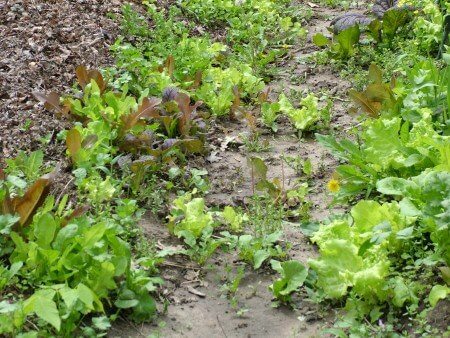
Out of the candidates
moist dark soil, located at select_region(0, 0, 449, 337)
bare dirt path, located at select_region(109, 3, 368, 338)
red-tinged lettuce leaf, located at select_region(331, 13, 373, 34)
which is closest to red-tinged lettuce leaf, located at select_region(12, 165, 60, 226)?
moist dark soil, located at select_region(0, 0, 449, 337)

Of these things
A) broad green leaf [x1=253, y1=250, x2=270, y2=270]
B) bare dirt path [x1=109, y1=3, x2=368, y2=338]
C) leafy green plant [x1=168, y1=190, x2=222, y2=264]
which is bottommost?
bare dirt path [x1=109, y1=3, x2=368, y2=338]

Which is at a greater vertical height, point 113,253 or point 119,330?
point 113,253

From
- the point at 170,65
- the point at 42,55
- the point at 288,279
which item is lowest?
the point at 288,279

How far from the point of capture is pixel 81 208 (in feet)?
11.6

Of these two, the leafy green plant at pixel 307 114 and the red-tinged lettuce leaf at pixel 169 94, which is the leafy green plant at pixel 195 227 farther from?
the leafy green plant at pixel 307 114

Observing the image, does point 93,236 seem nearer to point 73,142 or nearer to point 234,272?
point 234,272

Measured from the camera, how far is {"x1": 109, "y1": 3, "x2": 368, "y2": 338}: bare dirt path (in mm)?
3375

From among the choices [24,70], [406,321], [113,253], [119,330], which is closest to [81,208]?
[113,253]

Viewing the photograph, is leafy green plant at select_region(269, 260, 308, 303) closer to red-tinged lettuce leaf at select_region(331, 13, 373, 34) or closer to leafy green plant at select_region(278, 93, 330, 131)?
leafy green plant at select_region(278, 93, 330, 131)

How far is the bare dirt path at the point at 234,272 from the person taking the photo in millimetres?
3375

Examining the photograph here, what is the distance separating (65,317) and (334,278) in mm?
1328

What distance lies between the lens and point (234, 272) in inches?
150

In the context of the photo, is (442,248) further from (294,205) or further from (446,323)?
(294,205)

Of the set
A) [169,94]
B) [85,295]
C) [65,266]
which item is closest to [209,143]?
[169,94]
